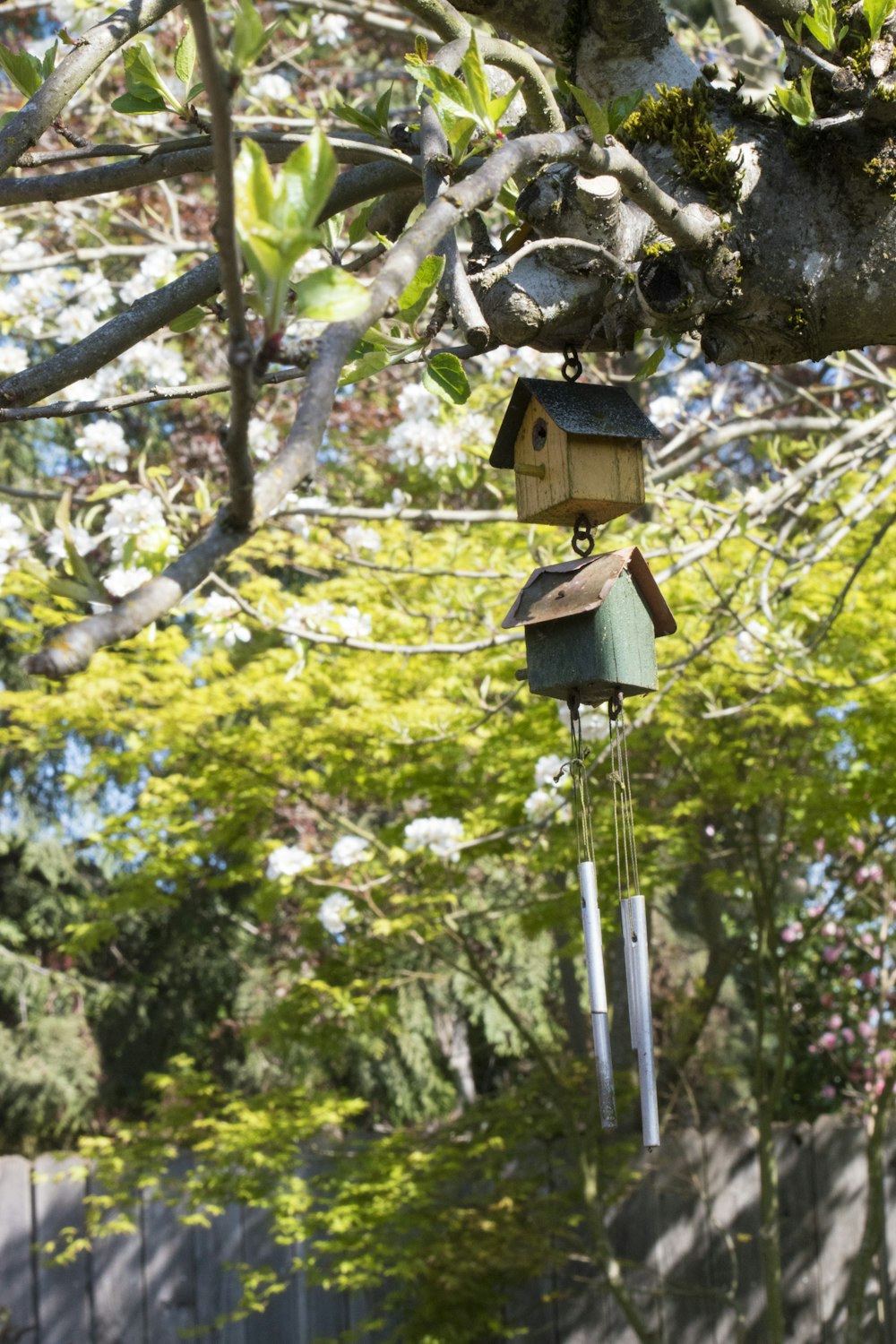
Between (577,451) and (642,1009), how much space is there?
30.7 inches

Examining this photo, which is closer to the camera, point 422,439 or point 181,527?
point 181,527

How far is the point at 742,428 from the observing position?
11.7 feet

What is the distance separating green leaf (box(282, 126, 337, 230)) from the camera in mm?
923

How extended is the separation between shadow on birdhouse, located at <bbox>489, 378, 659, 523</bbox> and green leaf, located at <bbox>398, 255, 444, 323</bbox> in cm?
65

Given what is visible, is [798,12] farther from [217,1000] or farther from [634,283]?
[217,1000]

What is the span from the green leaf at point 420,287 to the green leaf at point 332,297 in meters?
0.19

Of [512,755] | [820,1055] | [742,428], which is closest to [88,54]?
[742,428]

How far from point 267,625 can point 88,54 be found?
1.45 meters

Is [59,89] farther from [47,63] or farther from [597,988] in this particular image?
[597,988]

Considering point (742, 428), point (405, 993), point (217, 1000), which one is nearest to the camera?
point (742, 428)

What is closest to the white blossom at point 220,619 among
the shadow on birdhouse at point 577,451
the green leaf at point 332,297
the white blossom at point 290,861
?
the white blossom at point 290,861

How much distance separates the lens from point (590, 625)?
1.95 metres

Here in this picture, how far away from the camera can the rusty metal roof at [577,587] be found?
76.2 inches

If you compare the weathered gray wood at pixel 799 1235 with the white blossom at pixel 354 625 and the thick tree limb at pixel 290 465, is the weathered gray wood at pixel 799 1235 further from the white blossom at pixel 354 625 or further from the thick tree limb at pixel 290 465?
the thick tree limb at pixel 290 465
